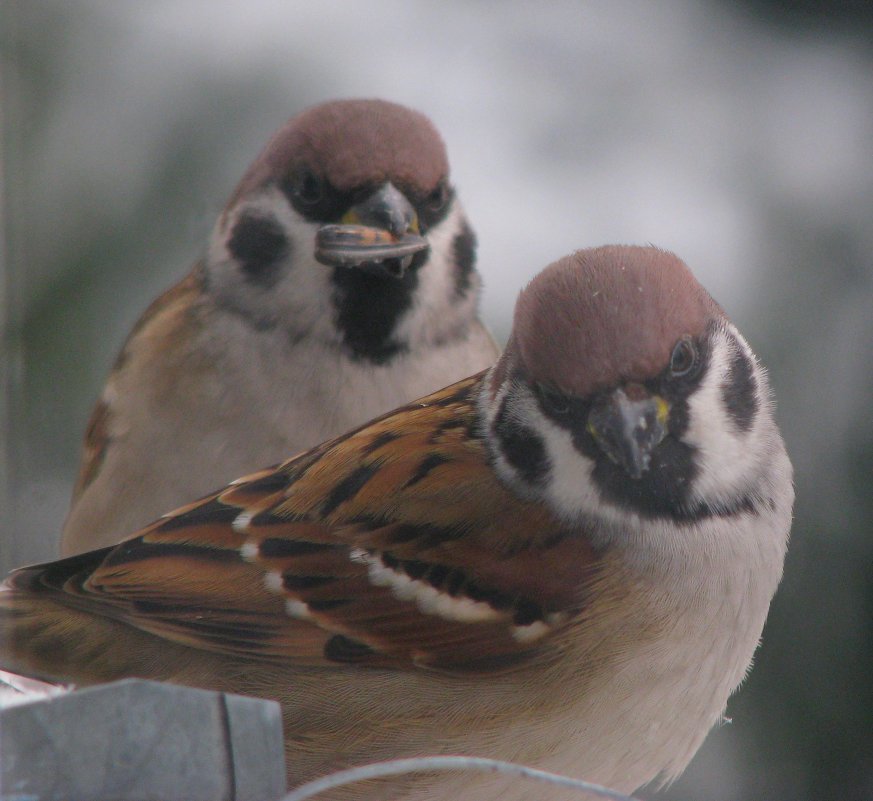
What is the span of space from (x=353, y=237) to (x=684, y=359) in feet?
1.49

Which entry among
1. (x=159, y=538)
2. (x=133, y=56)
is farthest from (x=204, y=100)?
(x=159, y=538)

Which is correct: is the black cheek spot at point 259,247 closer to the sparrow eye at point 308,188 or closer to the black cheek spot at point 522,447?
the sparrow eye at point 308,188

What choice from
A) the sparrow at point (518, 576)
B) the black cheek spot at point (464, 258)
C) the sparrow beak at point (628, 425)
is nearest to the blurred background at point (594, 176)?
the black cheek spot at point (464, 258)

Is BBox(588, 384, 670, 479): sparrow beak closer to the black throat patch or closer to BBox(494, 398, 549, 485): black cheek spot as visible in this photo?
BBox(494, 398, 549, 485): black cheek spot

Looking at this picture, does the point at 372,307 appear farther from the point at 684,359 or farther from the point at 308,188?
the point at 684,359

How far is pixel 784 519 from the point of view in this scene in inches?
58.9

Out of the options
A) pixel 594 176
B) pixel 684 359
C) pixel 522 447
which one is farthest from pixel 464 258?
pixel 594 176

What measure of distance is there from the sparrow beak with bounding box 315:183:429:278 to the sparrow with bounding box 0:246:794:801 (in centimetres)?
21

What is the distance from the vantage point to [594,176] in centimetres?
276

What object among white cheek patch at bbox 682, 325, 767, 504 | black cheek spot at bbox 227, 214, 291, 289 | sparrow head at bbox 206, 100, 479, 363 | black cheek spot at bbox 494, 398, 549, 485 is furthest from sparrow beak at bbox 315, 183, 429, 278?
white cheek patch at bbox 682, 325, 767, 504

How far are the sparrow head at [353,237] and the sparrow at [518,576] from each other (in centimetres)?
26

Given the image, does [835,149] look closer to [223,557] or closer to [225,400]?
[225,400]

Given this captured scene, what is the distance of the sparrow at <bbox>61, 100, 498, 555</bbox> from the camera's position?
5.39 ft

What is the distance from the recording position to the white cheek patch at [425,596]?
135 centimetres
